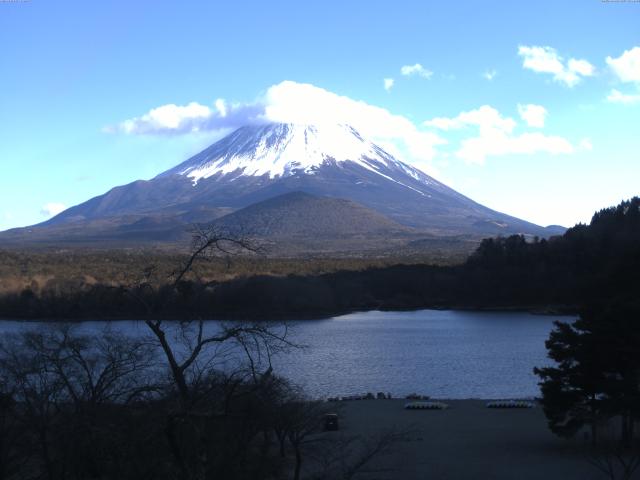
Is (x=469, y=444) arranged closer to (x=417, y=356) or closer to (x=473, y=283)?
(x=417, y=356)

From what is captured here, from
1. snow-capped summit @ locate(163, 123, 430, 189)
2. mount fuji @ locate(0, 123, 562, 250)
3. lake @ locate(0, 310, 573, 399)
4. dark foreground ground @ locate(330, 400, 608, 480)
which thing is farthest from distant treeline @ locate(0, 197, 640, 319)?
snow-capped summit @ locate(163, 123, 430, 189)

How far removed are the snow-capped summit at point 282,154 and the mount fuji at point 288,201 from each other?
20 cm

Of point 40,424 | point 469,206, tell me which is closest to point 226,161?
point 469,206

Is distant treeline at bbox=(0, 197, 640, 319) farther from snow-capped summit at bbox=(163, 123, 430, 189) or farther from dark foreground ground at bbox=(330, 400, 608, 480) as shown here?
snow-capped summit at bbox=(163, 123, 430, 189)

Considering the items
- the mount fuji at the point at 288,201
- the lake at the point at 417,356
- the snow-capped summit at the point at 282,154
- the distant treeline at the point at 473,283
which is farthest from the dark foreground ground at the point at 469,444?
the snow-capped summit at the point at 282,154

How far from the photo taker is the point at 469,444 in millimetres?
15203

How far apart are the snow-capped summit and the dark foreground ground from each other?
14044 centimetres

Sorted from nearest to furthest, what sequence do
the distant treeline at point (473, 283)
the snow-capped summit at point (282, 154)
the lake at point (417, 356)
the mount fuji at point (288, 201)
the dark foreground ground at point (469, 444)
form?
the dark foreground ground at point (469, 444)
the lake at point (417, 356)
the distant treeline at point (473, 283)
the mount fuji at point (288, 201)
the snow-capped summit at point (282, 154)

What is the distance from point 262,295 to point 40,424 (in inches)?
1448

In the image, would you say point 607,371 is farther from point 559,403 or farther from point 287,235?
point 287,235

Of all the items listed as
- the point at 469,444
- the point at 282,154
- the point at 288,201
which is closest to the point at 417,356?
the point at 469,444

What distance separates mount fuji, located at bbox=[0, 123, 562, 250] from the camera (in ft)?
379

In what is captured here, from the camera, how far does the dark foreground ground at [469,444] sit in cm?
1277

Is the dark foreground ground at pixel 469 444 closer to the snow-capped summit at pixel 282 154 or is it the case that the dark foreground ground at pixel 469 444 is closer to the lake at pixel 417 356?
the lake at pixel 417 356
